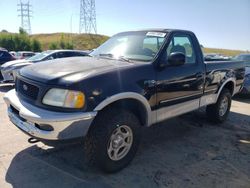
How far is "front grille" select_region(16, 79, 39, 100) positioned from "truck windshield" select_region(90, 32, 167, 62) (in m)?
1.39

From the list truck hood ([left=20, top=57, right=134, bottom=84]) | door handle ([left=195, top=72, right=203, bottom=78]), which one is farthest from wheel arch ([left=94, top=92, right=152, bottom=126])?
door handle ([left=195, top=72, right=203, bottom=78])

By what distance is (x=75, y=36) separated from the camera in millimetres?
72688

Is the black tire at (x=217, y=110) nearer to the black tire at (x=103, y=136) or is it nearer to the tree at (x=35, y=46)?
the black tire at (x=103, y=136)

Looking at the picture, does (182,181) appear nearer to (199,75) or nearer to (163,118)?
(163,118)

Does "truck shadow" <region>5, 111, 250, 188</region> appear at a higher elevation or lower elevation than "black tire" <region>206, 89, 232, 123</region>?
lower

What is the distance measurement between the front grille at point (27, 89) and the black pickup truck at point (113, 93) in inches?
0.5

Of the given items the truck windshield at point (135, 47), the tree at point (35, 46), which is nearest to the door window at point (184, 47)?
the truck windshield at point (135, 47)

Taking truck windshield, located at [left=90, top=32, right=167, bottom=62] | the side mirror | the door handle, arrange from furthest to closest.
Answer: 1. the door handle
2. truck windshield, located at [left=90, top=32, right=167, bottom=62]
3. the side mirror

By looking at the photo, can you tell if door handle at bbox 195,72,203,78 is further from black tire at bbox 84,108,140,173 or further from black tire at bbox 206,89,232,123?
black tire at bbox 84,108,140,173

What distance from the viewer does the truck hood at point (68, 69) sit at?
11.1ft

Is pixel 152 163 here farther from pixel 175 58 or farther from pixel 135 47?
pixel 135 47

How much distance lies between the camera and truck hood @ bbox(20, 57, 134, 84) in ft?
11.1

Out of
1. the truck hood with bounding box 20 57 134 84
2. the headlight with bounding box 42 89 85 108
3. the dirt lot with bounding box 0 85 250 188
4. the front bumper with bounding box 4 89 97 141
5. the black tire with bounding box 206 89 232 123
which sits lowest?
the dirt lot with bounding box 0 85 250 188

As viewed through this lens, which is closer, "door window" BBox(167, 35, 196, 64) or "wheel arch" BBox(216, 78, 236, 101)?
"door window" BBox(167, 35, 196, 64)
